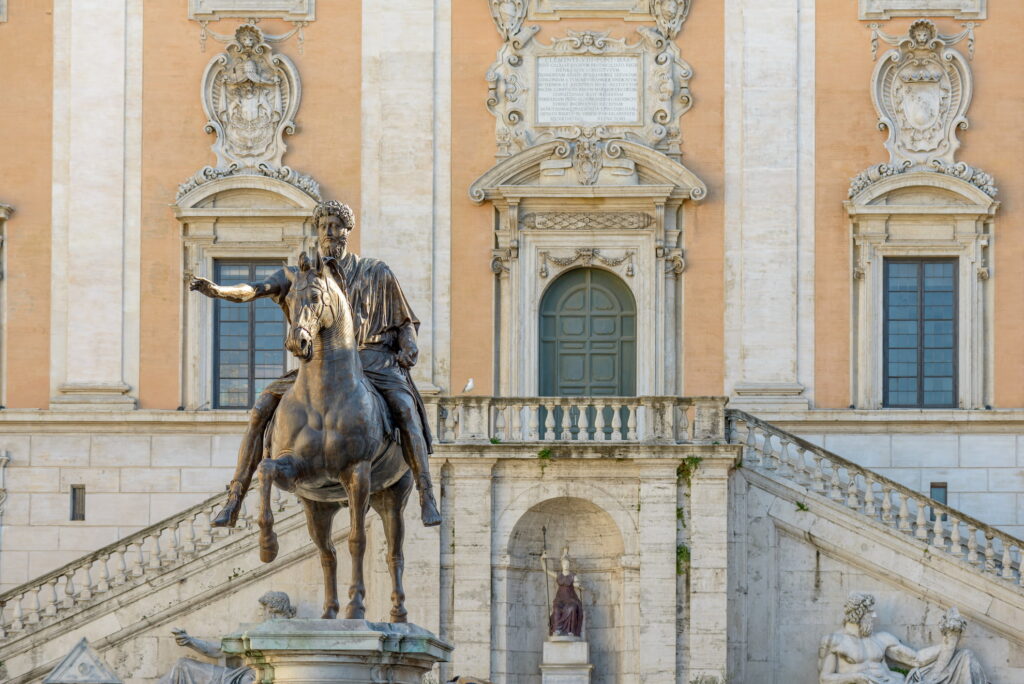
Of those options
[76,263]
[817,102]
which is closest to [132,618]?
[76,263]

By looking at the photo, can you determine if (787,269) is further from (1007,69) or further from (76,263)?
(76,263)

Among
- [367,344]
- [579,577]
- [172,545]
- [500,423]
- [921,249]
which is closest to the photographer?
[367,344]

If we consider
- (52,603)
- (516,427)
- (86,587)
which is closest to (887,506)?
(516,427)

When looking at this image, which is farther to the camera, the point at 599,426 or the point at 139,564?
the point at 139,564

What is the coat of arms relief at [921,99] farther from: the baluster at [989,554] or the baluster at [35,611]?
the baluster at [35,611]

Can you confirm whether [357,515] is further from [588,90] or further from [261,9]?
[261,9]

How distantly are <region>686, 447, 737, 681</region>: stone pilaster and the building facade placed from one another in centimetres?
409

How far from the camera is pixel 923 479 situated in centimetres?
3045

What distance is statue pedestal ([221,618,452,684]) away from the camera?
53.8ft

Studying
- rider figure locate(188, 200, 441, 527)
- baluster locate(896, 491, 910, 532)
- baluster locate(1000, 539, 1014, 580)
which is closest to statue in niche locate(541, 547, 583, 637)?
baluster locate(896, 491, 910, 532)

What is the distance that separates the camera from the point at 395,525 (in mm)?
17875

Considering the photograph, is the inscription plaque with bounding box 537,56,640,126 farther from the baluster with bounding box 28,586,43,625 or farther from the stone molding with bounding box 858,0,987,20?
the baluster with bounding box 28,586,43,625

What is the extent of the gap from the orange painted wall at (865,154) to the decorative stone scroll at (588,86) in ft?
6.29

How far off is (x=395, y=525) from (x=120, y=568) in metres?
10.2
